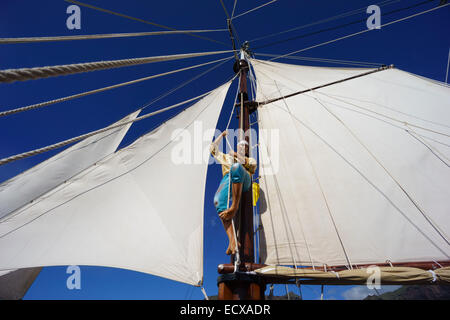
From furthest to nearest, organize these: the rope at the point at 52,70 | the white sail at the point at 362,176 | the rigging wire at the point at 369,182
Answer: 1. the white sail at the point at 362,176
2. the rigging wire at the point at 369,182
3. the rope at the point at 52,70

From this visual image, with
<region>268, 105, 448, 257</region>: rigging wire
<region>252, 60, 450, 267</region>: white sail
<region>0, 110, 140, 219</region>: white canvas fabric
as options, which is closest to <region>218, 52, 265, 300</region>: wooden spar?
<region>252, 60, 450, 267</region>: white sail

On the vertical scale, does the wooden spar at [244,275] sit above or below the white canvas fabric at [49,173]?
below

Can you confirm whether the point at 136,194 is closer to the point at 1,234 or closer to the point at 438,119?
→ the point at 1,234

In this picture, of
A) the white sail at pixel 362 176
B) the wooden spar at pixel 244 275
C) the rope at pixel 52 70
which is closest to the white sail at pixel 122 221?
the wooden spar at pixel 244 275

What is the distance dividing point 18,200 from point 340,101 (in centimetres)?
656

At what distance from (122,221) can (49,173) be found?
193 centimetres

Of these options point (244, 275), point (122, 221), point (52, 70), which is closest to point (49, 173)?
point (122, 221)

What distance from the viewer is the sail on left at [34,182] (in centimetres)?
297

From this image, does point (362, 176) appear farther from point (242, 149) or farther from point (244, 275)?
point (244, 275)

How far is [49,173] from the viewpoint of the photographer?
3430 mm

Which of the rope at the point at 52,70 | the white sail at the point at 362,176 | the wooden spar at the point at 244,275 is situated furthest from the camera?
the white sail at the point at 362,176

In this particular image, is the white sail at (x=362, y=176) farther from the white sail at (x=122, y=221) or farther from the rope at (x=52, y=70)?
the rope at (x=52, y=70)

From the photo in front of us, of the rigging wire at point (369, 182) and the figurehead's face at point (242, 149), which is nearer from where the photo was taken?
the rigging wire at point (369, 182)

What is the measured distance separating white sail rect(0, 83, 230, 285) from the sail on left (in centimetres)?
52
